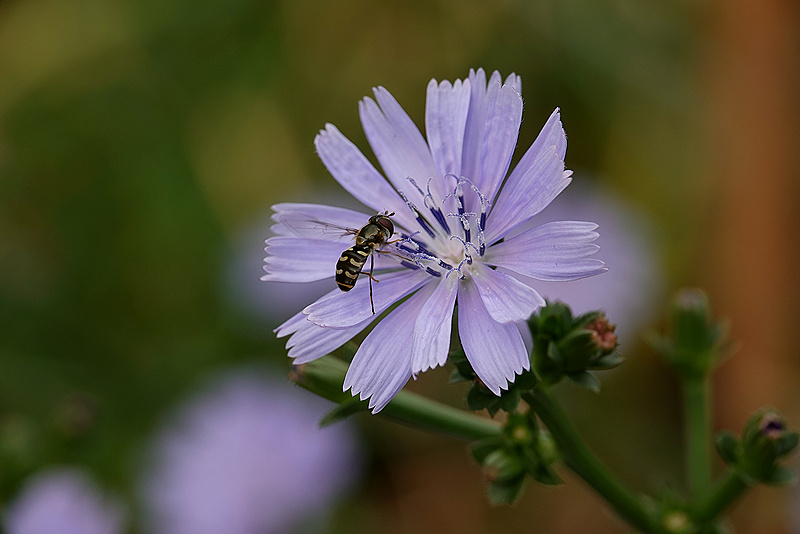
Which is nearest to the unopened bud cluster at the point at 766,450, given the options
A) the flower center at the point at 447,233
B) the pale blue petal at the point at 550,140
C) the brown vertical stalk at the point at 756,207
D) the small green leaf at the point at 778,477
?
the small green leaf at the point at 778,477

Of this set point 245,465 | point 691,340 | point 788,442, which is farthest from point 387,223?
point 245,465

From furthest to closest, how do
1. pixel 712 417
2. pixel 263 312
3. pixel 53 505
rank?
pixel 263 312 < pixel 712 417 < pixel 53 505

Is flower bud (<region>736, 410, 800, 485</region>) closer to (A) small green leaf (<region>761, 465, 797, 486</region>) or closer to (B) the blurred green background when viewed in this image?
(A) small green leaf (<region>761, 465, 797, 486</region>)

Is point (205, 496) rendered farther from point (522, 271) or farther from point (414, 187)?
point (522, 271)

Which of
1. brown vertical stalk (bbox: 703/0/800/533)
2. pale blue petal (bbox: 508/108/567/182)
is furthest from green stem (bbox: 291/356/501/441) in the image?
brown vertical stalk (bbox: 703/0/800/533)

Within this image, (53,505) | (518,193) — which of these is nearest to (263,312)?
(53,505)
